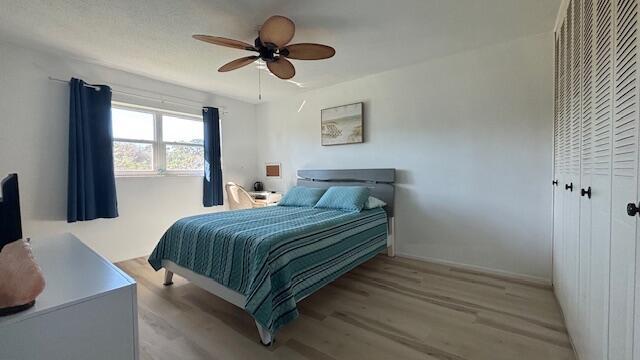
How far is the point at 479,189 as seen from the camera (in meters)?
2.80

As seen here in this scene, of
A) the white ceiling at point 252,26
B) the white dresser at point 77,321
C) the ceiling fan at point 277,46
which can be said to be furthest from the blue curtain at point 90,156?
the white dresser at point 77,321

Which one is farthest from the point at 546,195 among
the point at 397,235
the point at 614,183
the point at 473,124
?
the point at 614,183

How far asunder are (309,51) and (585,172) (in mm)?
1897

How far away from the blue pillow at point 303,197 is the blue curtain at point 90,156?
202 cm

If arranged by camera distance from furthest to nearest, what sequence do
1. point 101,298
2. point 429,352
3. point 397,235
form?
point 397,235, point 429,352, point 101,298

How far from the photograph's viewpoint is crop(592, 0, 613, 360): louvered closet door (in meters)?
1.04

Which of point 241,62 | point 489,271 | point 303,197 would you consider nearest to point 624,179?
point 489,271

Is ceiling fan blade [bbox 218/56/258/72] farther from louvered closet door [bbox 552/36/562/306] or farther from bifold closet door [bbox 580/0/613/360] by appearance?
louvered closet door [bbox 552/36/562/306]

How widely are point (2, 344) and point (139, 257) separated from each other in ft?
10.0

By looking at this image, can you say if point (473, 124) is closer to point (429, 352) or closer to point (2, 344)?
point (429, 352)

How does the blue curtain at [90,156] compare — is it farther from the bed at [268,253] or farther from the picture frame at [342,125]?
the picture frame at [342,125]

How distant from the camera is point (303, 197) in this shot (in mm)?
3498

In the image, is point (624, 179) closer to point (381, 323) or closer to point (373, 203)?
point (381, 323)

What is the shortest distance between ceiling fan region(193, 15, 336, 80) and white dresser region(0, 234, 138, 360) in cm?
159
